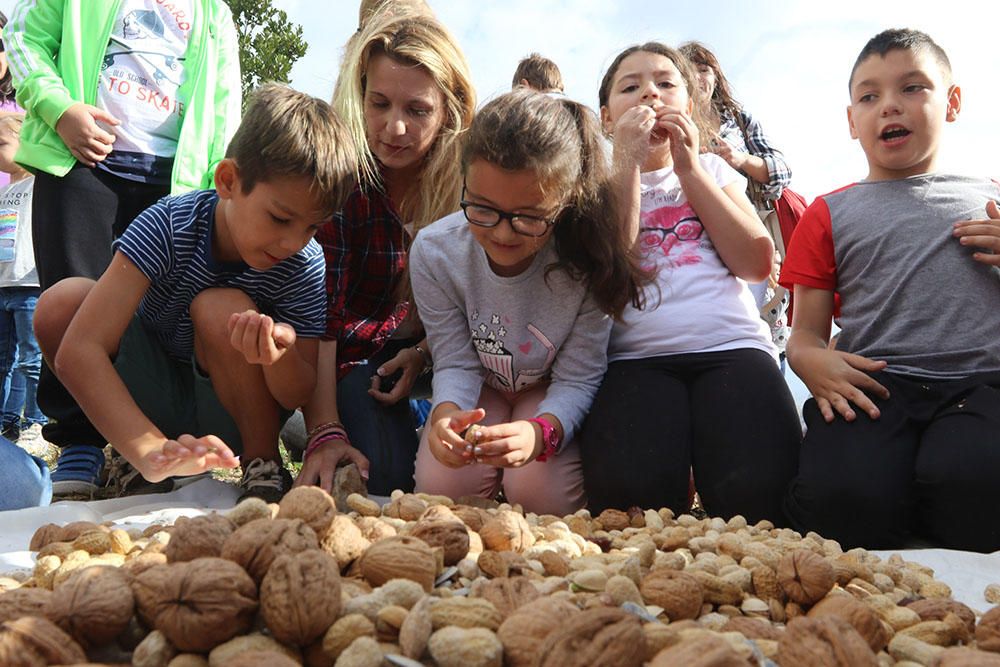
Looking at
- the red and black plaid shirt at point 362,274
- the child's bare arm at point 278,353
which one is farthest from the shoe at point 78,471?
the red and black plaid shirt at point 362,274

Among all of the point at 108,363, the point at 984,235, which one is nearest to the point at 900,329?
the point at 984,235

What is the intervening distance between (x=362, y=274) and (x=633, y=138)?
0.94 meters

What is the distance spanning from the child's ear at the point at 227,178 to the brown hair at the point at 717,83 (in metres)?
2.04

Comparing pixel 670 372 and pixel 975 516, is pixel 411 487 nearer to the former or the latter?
pixel 670 372

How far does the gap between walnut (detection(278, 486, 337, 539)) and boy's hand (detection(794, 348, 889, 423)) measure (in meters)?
1.30

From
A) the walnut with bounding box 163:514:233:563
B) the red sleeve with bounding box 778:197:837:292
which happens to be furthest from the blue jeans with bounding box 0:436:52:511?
the red sleeve with bounding box 778:197:837:292

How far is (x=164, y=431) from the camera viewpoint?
2.43m

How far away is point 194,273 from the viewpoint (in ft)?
7.28

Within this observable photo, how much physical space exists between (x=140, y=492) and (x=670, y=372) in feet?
4.92

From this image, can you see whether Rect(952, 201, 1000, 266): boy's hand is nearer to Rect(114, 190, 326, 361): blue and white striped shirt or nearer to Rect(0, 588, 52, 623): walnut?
Rect(114, 190, 326, 361): blue and white striped shirt

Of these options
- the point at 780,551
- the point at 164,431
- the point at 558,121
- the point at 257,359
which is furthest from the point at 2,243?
the point at 780,551

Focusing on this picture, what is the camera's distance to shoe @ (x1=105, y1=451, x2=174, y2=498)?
2352 millimetres

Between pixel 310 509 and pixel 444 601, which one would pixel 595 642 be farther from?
pixel 310 509

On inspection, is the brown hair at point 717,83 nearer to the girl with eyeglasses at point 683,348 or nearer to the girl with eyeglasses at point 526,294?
the girl with eyeglasses at point 683,348
